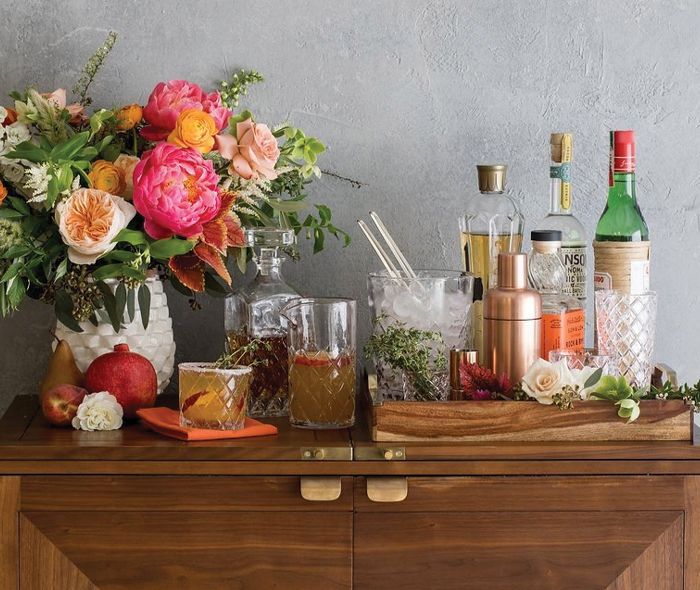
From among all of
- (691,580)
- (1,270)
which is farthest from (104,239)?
(691,580)

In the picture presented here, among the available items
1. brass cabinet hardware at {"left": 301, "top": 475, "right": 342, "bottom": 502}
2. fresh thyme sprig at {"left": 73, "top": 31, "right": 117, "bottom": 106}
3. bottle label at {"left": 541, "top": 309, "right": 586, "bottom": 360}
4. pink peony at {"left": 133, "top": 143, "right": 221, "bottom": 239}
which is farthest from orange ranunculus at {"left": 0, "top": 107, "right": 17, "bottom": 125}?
bottle label at {"left": 541, "top": 309, "right": 586, "bottom": 360}

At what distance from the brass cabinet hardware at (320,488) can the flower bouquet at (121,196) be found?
304mm

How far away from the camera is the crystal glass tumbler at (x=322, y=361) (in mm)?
1298

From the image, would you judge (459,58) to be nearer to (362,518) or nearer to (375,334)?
(375,334)

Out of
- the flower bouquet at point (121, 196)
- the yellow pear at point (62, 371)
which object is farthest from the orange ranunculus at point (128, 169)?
the yellow pear at point (62, 371)

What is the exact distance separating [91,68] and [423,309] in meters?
0.59

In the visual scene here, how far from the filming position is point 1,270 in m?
1.35

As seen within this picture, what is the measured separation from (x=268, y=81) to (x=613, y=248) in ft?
1.98

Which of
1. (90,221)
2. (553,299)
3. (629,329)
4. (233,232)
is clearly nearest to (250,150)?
(233,232)

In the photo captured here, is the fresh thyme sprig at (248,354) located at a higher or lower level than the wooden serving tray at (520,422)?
higher

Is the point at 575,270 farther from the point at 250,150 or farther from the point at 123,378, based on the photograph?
the point at 123,378

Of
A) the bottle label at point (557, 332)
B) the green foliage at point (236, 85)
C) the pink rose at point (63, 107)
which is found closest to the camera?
the bottle label at point (557, 332)

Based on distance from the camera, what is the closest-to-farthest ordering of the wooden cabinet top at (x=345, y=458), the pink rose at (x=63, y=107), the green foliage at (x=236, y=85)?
the wooden cabinet top at (x=345, y=458) < the pink rose at (x=63, y=107) < the green foliage at (x=236, y=85)

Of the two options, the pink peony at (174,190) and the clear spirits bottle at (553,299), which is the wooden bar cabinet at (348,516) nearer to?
the clear spirits bottle at (553,299)
